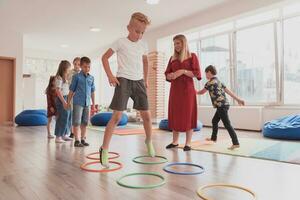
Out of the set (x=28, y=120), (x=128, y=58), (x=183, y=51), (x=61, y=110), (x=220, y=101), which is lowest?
(x=28, y=120)

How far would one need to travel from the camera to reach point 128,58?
6.93 feet

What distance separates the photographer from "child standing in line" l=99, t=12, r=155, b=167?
203 centimetres

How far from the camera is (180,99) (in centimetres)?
272

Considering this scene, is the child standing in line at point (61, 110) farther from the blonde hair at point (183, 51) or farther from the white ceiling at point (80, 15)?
the white ceiling at point (80, 15)

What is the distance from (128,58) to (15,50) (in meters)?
5.92

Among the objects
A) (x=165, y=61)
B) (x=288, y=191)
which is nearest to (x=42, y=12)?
(x=165, y=61)

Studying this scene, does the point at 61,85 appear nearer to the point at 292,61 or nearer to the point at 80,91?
the point at 80,91

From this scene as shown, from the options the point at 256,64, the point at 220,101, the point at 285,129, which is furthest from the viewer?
the point at 256,64

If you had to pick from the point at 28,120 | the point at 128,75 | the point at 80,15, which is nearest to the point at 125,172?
the point at 128,75

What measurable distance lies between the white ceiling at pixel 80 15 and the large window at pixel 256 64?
1.19m

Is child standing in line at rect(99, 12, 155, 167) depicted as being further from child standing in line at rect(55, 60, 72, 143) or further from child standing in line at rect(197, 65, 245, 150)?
Result: child standing in line at rect(55, 60, 72, 143)

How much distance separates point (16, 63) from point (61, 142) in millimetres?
4477

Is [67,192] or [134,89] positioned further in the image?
[134,89]

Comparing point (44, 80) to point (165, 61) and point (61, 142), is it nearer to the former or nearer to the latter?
point (165, 61)
